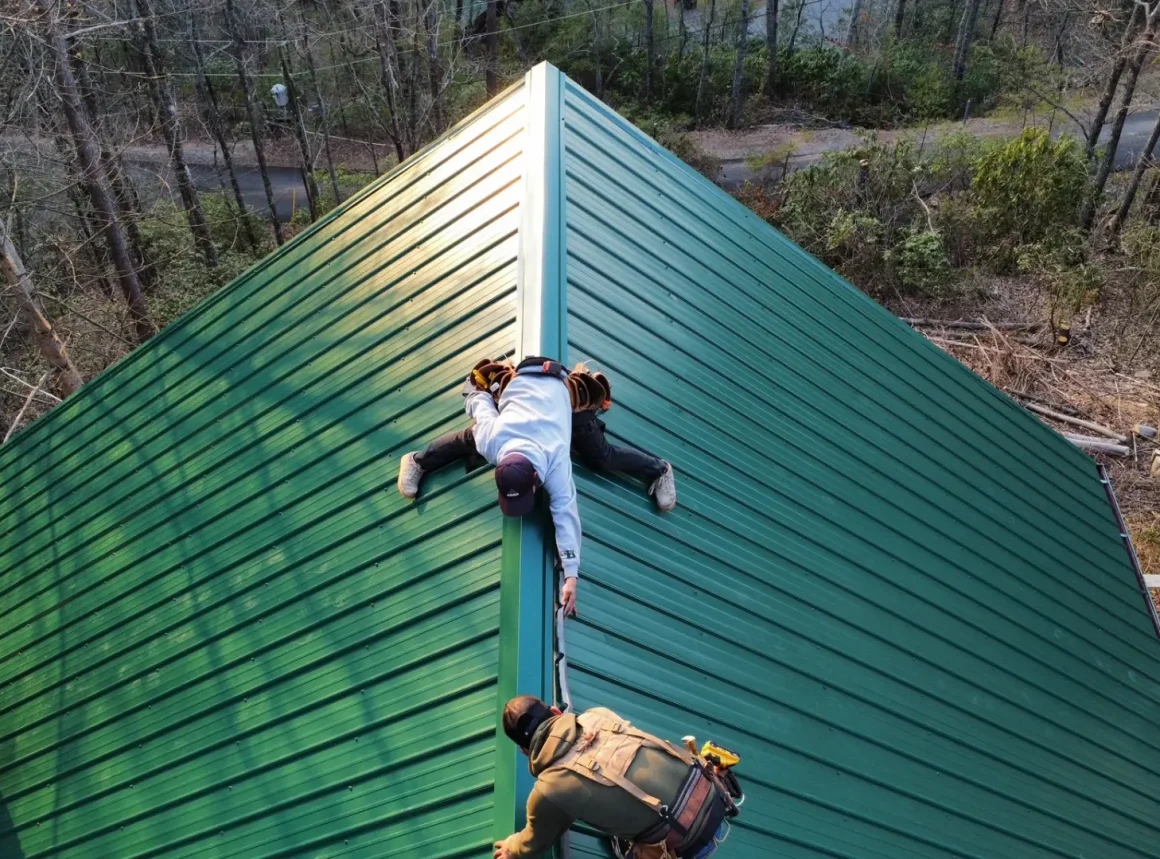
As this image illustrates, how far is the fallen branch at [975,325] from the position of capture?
56.9ft

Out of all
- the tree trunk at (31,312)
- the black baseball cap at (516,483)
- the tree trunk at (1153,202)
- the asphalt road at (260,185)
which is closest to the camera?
the black baseball cap at (516,483)

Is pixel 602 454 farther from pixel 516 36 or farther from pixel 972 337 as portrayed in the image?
pixel 516 36

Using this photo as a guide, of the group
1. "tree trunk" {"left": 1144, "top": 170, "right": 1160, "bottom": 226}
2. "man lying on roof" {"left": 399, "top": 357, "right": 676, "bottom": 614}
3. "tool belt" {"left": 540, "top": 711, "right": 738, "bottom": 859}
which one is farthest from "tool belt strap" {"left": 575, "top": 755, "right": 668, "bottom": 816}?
"tree trunk" {"left": 1144, "top": 170, "right": 1160, "bottom": 226}

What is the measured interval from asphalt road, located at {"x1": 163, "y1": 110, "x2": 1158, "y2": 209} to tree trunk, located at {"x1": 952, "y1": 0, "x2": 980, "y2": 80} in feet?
15.9

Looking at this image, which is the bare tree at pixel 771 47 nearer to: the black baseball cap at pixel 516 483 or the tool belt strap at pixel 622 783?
the black baseball cap at pixel 516 483

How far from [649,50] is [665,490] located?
102ft

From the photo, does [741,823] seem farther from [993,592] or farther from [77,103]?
[77,103]

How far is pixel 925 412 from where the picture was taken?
23.9 feet

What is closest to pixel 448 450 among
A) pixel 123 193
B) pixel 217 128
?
pixel 123 193

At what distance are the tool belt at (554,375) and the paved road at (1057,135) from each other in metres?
24.0

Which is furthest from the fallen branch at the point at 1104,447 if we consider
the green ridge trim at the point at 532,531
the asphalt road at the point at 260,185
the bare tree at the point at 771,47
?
the asphalt road at the point at 260,185

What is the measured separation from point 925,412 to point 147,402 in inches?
265

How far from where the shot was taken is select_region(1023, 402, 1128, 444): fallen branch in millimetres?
14539

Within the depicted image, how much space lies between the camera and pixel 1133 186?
19234 millimetres
